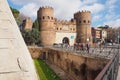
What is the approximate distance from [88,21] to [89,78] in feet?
140

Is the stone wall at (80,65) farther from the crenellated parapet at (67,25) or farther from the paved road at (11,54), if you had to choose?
the crenellated parapet at (67,25)

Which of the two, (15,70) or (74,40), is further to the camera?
(74,40)

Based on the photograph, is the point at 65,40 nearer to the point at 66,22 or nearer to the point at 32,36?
the point at 66,22

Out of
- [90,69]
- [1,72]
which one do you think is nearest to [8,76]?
[1,72]

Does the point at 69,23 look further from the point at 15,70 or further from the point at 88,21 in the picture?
the point at 15,70

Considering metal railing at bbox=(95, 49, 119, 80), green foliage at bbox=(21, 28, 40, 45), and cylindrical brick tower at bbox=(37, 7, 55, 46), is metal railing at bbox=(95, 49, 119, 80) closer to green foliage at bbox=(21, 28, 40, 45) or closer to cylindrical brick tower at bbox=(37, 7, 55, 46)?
green foliage at bbox=(21, 28, 40, 45)

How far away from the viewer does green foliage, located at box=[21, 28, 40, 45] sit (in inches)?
2044

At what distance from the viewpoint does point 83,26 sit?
2287 inches

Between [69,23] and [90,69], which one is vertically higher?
[69,23]

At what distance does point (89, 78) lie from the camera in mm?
16656

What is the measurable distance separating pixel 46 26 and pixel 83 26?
10.5 metres

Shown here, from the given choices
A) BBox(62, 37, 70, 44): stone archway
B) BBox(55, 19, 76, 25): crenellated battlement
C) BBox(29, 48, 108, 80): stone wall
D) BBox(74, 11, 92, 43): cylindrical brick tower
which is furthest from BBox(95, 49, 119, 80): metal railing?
BBox(62, 37, 70, 44): stone archway

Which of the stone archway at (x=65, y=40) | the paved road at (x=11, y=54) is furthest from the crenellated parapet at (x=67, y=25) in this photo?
the paved road at (x=11, y=54)

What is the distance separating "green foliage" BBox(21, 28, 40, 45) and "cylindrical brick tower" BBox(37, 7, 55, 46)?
1.62m
